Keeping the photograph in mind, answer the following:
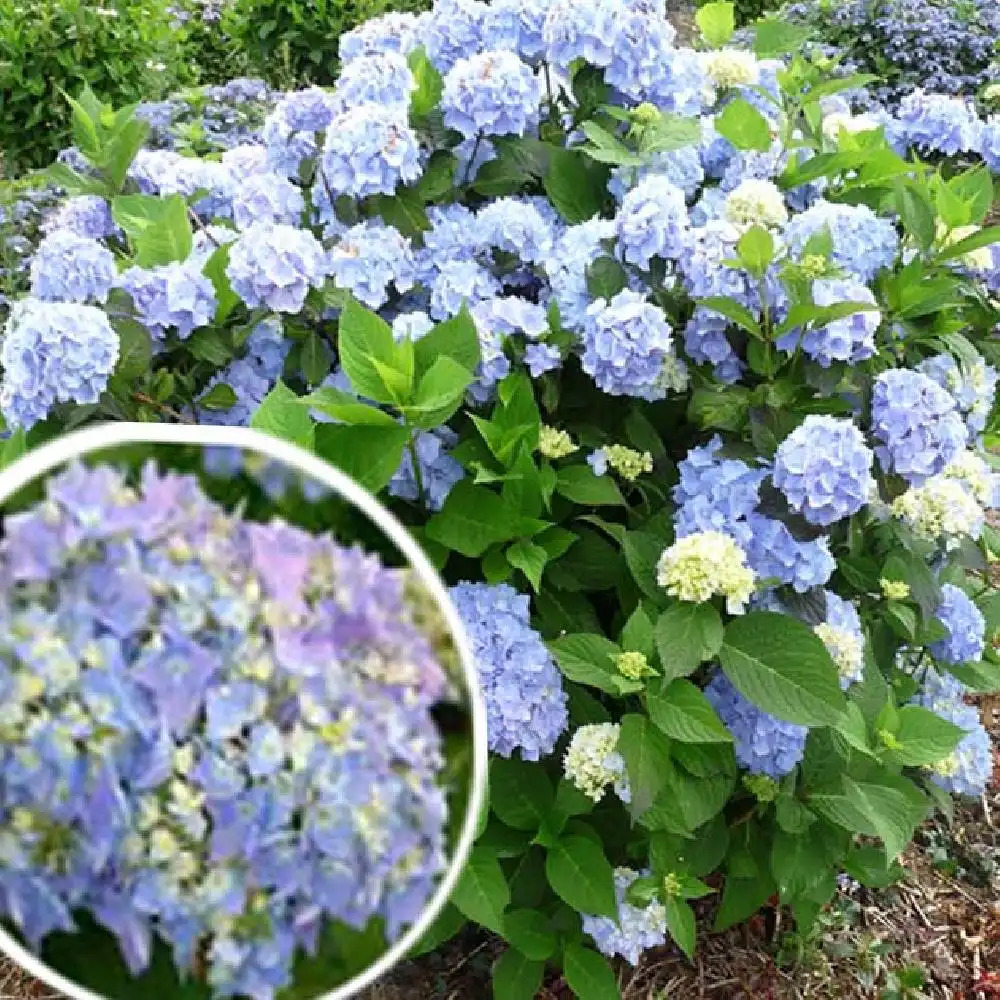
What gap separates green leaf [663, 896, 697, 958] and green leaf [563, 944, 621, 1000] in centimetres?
14

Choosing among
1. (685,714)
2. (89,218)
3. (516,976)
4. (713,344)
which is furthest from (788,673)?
(89,218)

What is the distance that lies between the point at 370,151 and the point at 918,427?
2.91 feet

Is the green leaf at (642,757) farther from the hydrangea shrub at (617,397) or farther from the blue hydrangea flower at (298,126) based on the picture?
the blue hydrangea flower at (298,126)

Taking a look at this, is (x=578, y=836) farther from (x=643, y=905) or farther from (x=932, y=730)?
(x=932, y=730)

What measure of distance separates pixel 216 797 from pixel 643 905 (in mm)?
1484

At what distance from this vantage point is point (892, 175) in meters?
2.03

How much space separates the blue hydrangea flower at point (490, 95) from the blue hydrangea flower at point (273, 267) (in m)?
0.35

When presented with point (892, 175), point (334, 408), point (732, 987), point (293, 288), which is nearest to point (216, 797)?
point (334, 408)

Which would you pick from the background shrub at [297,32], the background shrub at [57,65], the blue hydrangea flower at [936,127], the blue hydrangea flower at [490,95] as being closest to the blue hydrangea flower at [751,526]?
the blue hydrangea flower at [490,95]

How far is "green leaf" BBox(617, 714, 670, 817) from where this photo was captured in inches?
64.8

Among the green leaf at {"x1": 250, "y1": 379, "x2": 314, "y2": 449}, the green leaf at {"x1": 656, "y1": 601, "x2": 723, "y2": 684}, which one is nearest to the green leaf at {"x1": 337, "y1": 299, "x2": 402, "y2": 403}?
the green leaf at {"x1": 250, "y1": 379, "x2": 314, "y2": 449}

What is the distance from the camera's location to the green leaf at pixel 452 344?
163 cm

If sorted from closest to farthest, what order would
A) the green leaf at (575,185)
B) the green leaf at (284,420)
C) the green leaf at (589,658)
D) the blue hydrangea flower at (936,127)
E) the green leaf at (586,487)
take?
the green leaf at (284,420)
the green leaf at (589,658)
the green leaf at (586,487)
the green leaf at (575,185)
the blue hydrangea flower at (936,127)

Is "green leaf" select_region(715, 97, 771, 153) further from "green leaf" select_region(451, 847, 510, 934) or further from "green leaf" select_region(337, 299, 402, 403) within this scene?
"green leaf" select_region(451, 847, 510, 934)
